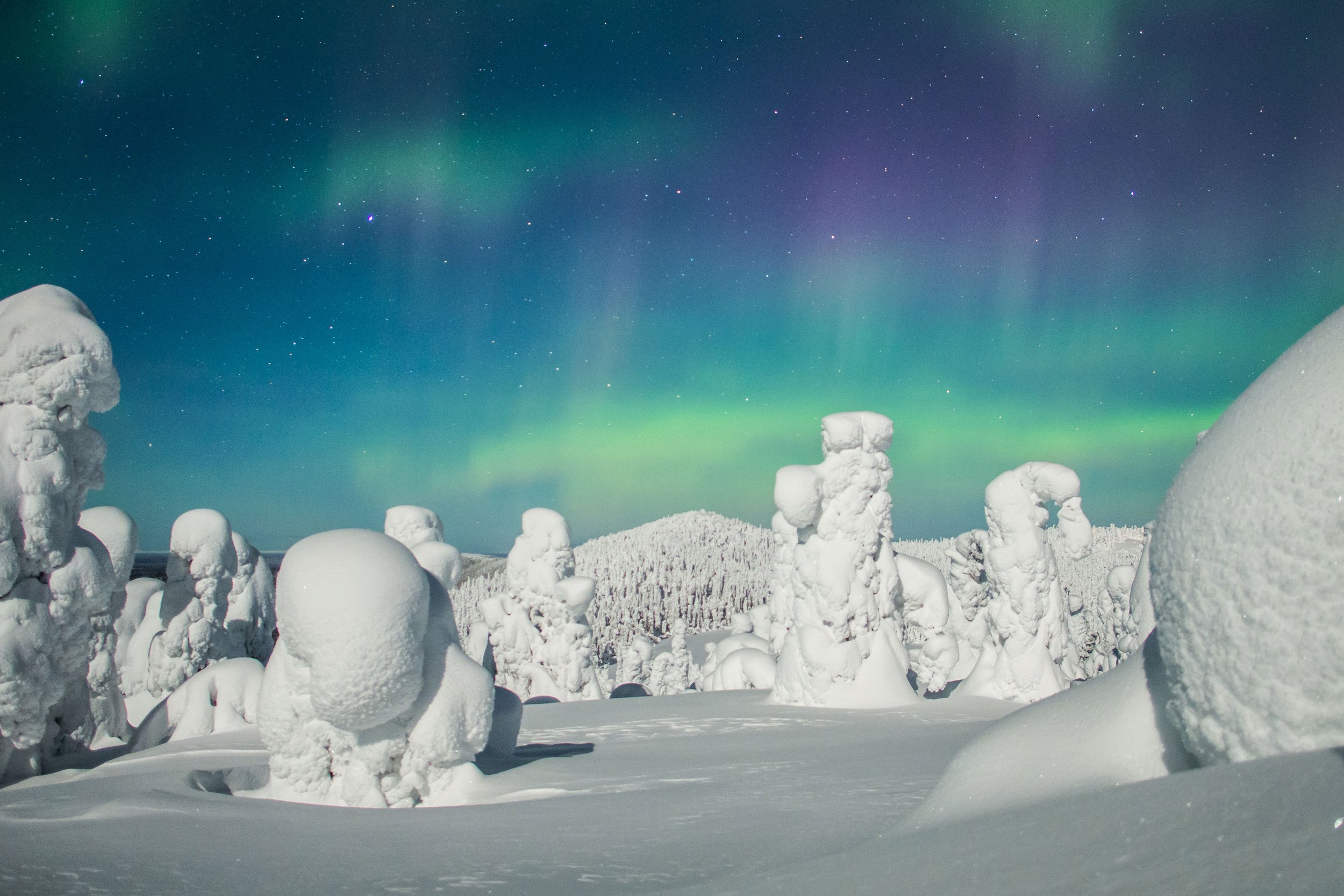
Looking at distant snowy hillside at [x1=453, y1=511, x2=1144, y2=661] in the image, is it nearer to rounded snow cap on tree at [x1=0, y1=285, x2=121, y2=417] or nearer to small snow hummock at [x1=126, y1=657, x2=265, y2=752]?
small snow hummock at [x1=126, y1=657, x2=265, y2=752]

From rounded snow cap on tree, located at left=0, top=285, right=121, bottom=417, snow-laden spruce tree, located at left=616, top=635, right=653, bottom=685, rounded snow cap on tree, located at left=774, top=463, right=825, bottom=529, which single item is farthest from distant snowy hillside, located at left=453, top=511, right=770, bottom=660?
rounded snow cap on tree, located at left=0, top=285, right=121, bottom=417

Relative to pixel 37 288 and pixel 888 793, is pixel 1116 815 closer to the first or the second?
pixel 888 793

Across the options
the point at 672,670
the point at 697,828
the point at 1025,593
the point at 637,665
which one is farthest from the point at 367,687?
the point at 672,670

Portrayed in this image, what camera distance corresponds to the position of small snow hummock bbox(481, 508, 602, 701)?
17312mm

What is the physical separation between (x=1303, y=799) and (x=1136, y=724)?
73 cm

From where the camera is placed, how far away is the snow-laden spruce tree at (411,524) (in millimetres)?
12984

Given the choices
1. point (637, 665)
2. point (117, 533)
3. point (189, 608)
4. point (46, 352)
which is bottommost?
point (637, 665)

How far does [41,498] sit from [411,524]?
561 centimetres

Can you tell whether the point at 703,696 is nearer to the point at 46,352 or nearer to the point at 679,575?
the point at 46,352

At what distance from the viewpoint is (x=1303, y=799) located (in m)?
1.43

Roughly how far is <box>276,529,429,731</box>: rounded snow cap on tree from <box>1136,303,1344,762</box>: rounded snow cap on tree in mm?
4906

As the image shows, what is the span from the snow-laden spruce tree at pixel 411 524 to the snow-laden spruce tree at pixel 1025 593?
28.2ft

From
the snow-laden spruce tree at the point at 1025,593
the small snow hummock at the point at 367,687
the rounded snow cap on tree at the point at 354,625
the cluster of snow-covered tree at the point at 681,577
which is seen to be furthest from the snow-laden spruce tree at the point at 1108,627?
the rounded snow cap on tree at the point at 354,625

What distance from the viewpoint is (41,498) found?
7.84 m
